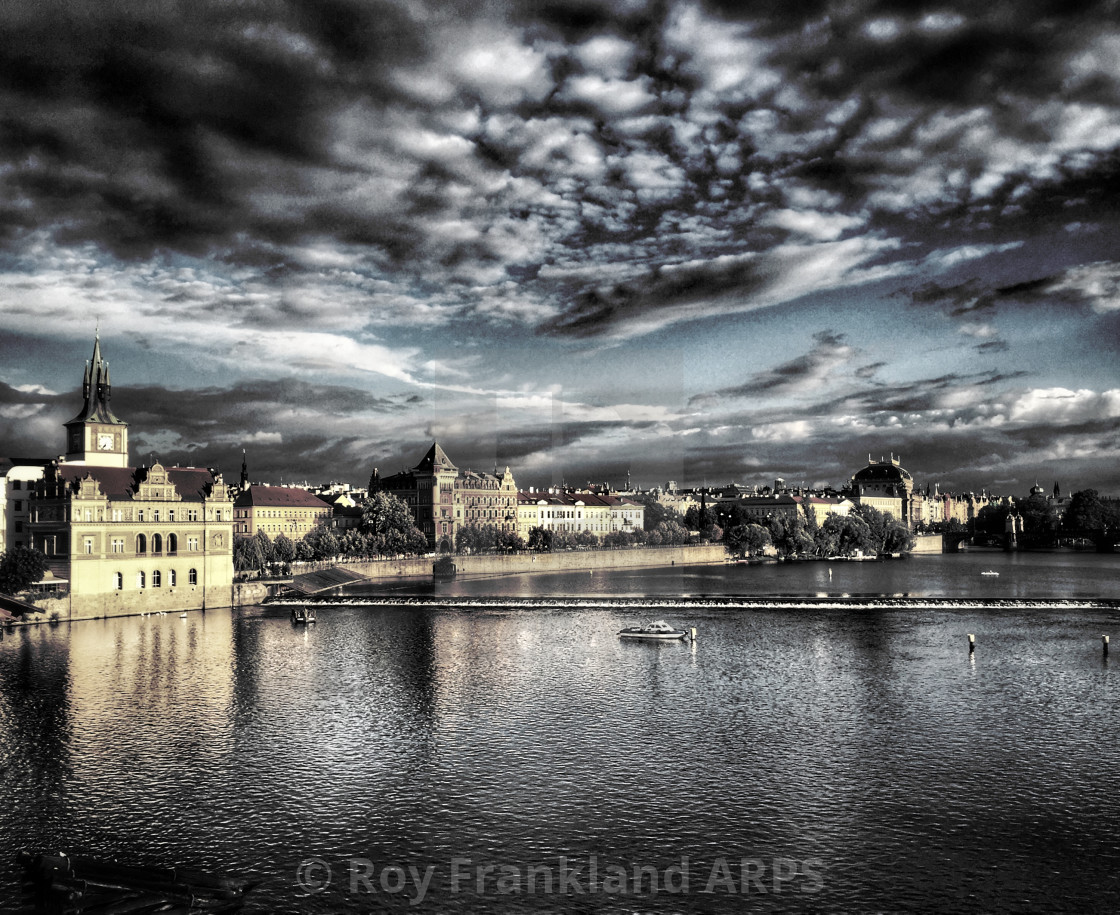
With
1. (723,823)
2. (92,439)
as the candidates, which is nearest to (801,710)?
(723,823)

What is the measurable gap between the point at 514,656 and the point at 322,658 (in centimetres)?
909

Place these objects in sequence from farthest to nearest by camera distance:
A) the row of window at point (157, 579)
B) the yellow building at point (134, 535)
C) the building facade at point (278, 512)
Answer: the building facade at point (278, 512) → the row of window at point (157, 579) → the yellow building at point (134, 535)

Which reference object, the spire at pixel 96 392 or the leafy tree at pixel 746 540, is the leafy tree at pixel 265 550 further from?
the leafy tree at pixel 746 540

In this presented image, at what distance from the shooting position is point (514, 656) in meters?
43.2

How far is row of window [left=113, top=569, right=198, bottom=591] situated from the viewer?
57688 millimetres

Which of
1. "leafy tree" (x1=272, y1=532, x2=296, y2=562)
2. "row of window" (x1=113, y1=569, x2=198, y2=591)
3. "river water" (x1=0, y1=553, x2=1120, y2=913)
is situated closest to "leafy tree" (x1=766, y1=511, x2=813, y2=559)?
"leafy tree" (x1=272, y1=532, x2=296, y2=562)

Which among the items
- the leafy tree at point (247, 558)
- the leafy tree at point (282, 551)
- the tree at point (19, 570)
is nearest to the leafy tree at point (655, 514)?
the leafy tree at point (282, 551)

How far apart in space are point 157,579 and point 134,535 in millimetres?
3439

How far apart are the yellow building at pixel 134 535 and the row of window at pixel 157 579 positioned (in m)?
0.06

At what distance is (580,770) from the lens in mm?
24594

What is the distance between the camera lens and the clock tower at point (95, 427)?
242ft

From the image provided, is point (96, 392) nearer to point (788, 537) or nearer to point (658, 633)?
point (658, 633)

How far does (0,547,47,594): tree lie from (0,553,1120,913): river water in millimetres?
5907

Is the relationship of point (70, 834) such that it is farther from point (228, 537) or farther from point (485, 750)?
point (228, 537)
